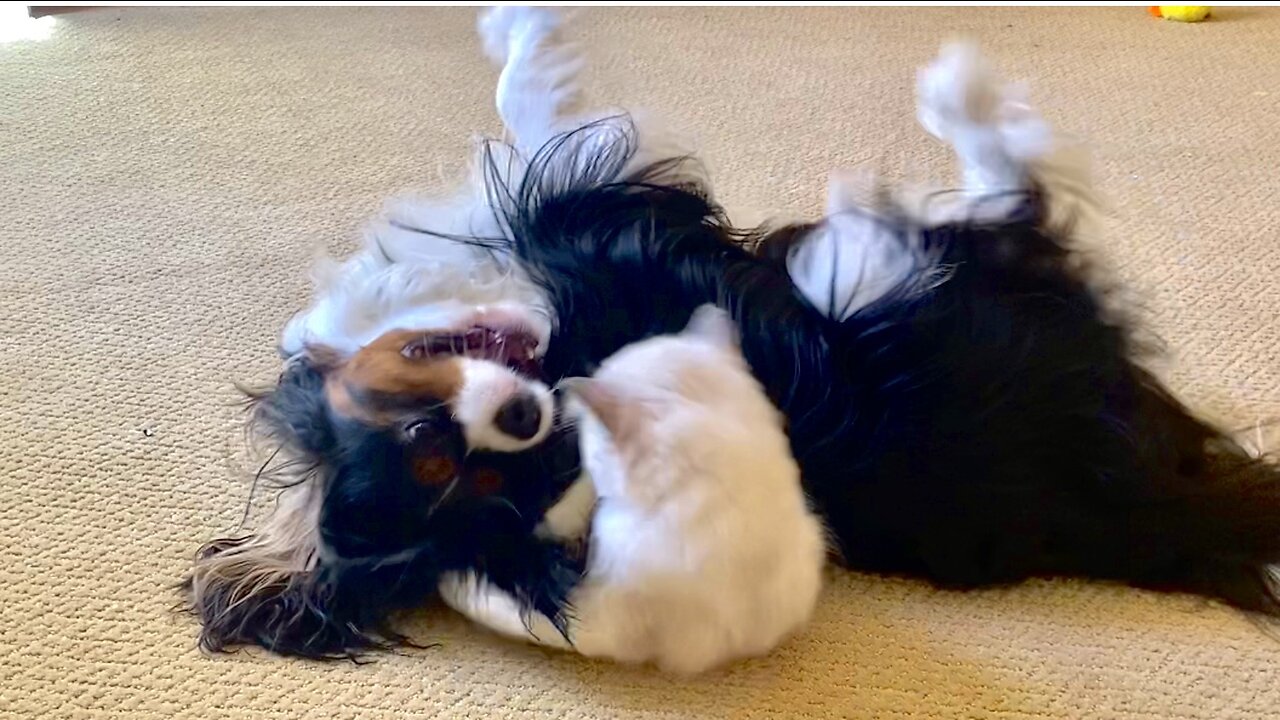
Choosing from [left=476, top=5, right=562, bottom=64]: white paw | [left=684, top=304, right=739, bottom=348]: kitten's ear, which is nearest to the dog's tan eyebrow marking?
[left=684, top=304, right=739, bottom=348]: kitten's ear

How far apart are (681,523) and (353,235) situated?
103cm

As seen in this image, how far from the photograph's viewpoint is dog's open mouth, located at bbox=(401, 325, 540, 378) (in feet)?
4.07

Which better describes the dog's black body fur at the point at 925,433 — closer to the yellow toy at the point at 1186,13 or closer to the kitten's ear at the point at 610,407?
the kitten's ear at the point at 610,407

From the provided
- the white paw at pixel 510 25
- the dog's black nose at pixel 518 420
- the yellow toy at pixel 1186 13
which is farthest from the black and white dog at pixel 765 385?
the yellow toy at pixel 1186 13

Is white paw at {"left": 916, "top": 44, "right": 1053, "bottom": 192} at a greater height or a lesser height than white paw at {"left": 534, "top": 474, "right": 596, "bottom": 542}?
greater

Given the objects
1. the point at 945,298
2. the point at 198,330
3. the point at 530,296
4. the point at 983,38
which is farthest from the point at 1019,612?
the point at 983,38

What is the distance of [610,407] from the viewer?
3.51 ft

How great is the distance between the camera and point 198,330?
64.4 inches

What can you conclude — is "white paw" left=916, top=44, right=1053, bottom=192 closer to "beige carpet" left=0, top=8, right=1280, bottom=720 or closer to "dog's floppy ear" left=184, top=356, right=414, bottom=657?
"beige carpet" left=0, top=8, right=1280, bottom=720

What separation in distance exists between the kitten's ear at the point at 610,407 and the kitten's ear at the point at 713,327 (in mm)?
139

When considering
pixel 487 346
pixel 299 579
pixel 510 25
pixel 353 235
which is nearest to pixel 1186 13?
pixel 510 25

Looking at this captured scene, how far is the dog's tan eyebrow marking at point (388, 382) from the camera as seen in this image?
1139mm

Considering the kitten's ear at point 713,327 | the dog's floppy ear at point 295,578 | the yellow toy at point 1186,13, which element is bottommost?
the dog's floppy ear at point 295,578

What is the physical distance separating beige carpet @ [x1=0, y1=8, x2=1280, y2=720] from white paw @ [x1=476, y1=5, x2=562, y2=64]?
1.35 feet
